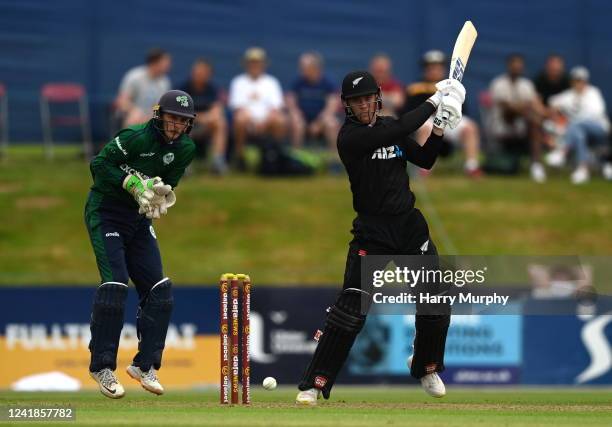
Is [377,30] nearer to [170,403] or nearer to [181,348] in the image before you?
[181,348]

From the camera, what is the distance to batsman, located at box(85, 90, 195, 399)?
987 centimetres

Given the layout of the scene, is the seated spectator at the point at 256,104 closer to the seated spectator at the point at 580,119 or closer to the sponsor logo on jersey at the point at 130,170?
the seated spectator at the point at 580,119

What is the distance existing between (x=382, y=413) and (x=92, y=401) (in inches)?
98.3

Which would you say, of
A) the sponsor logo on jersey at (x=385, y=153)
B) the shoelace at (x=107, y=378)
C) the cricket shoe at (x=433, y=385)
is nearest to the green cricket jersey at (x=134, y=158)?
the shoelace at (x=107, y=378)

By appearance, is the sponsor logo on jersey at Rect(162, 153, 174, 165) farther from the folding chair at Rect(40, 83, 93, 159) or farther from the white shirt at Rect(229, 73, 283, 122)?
the folding chair at Rect(40, 83, 93, 159)

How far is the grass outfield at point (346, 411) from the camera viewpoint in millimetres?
8398

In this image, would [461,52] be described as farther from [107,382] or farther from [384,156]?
[107,382]

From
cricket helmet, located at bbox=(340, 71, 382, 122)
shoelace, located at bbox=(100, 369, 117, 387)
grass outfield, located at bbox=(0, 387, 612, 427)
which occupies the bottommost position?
grass outfield, located at bbox=(0, 387, 612, 427)

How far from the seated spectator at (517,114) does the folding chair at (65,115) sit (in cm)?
633

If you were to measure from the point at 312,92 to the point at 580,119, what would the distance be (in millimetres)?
3943

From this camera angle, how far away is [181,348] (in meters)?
15.3

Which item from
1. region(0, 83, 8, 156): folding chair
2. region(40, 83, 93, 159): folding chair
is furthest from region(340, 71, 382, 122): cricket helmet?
region(0, 83, 8, 156): folding chair

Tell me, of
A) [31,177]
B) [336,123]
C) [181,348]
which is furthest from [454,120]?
[31,177]

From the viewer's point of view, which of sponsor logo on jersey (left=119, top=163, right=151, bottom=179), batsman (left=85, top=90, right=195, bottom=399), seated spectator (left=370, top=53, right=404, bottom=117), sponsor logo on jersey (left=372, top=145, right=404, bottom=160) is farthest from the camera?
seated spectator (left=370, top=53, right=404, bottom=117)
